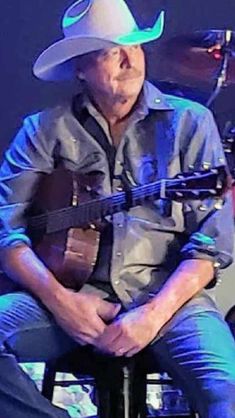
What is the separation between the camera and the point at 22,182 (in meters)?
2.17

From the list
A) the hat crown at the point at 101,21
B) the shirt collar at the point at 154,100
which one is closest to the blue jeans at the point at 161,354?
the shirt collar at the point at 154,100

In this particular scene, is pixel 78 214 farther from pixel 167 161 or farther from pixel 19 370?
pixel 19 370

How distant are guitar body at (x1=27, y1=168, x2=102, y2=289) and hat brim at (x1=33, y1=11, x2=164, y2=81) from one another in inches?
9.9

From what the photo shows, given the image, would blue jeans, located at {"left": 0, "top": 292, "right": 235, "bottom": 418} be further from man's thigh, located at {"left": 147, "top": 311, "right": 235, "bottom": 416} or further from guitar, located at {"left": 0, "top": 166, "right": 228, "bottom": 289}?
guitar, located at {"left": 0, "top": 166, "right": 228, "bottom": 289}

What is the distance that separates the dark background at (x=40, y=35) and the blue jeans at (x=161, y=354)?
996 millimetres

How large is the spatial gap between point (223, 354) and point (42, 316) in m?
0.40

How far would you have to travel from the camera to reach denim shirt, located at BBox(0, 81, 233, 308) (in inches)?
81.8

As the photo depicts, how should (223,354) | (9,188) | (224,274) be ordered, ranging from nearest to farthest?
1. (223,354)
2. (9,188)
3. (224,274)

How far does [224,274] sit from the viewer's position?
295 cm

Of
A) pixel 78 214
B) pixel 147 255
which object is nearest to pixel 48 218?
pixel 78 214

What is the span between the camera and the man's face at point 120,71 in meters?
2.12

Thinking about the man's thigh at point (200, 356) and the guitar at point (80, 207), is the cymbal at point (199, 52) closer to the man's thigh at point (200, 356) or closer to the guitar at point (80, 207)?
the guitar at point (80, 207)

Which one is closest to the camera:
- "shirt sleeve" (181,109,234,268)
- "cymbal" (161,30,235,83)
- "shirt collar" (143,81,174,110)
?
"shirt sleeve" (181,109,234,268)

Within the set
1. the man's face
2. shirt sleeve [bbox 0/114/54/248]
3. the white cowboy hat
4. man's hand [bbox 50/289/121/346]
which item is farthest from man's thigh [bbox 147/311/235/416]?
the white cowboy hat
